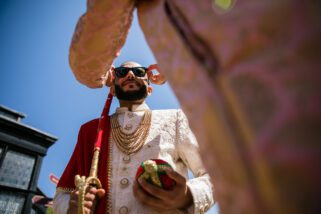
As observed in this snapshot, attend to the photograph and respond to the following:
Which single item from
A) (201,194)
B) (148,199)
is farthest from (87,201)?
(201,194)

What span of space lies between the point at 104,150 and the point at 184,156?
0.50 m

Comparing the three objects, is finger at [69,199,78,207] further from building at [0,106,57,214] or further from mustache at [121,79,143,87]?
building at [0,106,57,214]

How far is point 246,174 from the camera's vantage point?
316 millimetres

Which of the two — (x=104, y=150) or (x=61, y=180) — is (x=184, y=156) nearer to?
(x=104, y=150)

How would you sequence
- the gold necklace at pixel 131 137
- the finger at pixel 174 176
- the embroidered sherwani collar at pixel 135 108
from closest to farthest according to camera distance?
the finger at pixel 174 176 → the gold necklace at pixel 131 137 → the embroidered sherwani collar at pixel 135 108

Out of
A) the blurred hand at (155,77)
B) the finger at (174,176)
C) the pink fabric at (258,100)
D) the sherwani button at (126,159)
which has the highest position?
the blurred hand at (155,77)

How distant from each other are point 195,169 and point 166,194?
46 cm

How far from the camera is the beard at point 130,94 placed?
208 cm

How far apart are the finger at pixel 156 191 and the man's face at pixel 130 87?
97 centimetres

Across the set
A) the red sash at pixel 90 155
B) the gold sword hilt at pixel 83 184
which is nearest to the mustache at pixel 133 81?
the red sash at pixel 90 155

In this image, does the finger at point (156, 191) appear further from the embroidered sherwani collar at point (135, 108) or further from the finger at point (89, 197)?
the embroidered sherwani collar at point (135, 108)

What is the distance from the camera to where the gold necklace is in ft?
5.44

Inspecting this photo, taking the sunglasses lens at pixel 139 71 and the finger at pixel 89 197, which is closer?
the finger at pixel 89 197

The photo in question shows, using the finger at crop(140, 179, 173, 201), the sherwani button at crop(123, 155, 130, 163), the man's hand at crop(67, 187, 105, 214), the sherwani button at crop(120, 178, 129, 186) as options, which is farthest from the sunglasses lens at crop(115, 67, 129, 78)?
the finger at crop(140, 179, 173, 201)
